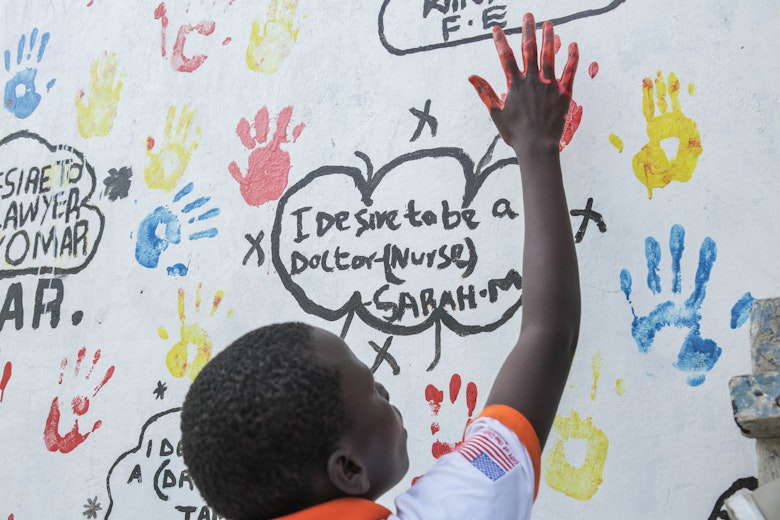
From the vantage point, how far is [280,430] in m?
0.98

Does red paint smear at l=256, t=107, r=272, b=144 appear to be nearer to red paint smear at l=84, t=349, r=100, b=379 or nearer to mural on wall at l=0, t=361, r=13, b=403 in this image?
red paint smear at l=84, t=349, r=100, b=379

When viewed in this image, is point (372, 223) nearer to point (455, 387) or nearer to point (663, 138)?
point (455, 387)

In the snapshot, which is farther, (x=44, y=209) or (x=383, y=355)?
(x=44, y=209)

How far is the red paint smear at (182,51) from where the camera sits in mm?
2135

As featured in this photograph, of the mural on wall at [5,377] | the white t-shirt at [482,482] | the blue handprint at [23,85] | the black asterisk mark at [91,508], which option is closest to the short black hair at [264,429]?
the white t-shirt at [482,482]

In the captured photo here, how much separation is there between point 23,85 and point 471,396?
1.55 m

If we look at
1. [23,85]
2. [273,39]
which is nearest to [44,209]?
[23,85]

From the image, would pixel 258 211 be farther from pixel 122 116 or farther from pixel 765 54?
pixel 765 54

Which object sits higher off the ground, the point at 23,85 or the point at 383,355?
the point at 23,85

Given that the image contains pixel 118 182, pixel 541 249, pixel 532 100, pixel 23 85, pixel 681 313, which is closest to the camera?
pixel 541 249

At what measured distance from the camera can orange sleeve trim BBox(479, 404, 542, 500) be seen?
106cm

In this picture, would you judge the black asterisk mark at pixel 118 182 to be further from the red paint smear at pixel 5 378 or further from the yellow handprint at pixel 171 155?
the red paint smear at pixel 5 378

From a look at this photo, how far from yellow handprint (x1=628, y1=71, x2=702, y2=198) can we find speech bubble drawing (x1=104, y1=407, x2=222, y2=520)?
1.13 meters

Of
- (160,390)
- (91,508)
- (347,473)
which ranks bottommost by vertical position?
(91,508)
